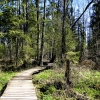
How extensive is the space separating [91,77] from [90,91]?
236 cm

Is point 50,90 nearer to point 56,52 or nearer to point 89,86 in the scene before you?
point 89,86

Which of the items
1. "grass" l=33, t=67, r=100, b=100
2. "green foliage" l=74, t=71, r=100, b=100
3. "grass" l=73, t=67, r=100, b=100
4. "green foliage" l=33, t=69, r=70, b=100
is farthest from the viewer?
"green foliage" l=74, t=71, r=100, b=100

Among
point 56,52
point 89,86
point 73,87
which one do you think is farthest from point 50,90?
point 56,52

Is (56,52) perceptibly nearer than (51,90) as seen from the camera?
No

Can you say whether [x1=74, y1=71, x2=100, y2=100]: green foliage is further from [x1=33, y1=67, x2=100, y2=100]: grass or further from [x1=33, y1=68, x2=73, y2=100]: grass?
[x1=33, y1=68, x2=73, y2=100]: grass

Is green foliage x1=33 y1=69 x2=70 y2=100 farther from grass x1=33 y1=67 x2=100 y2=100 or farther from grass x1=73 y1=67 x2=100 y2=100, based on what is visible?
grass x1=73 y1=67 x2=100 y2=100

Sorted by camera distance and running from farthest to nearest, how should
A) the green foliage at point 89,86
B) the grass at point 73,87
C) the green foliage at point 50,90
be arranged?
the green foliage at point 89,86 < the grass at point 73,87 < the green foliage at point 50,90

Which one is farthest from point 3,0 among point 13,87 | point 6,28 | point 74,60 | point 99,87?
point 99,87

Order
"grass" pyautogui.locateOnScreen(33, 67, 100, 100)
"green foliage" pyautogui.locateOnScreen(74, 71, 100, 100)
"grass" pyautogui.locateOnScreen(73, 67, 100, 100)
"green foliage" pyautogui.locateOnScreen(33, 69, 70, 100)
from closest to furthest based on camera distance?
1. "green foliage" pyautogui.locateOnScreen(33, 69, 70, 100)
2. "grass" pyautogui.locateOnScreen(33, 67, 100, 100)
3. "grass" pyautogui.locateOnScreen(73, 67, 100, 100)
4. "green foliage" pyautogui.locateOnScreen(74, 71, 100, 100)

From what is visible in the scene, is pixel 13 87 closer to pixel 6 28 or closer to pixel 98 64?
pixel 98 64

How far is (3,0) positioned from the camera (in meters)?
18.9

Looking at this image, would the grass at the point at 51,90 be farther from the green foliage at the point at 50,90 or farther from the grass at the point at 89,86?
the grass at the point at 89,86

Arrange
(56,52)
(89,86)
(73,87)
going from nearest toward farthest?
(73,87) < (89,86) < (56,52)

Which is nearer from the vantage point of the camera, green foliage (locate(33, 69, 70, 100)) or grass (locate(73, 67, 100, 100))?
green foliage (locate(33, 69, 70, 100))
